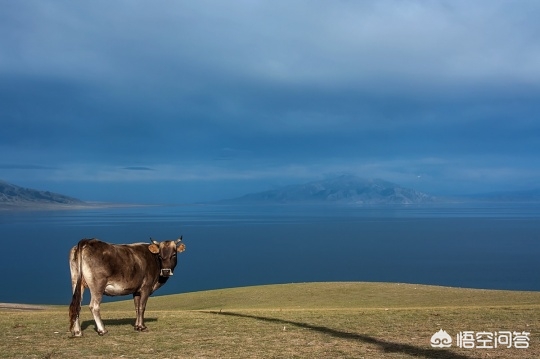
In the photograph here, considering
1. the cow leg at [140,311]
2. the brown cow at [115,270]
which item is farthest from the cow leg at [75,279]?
the cow leg at [140,311]

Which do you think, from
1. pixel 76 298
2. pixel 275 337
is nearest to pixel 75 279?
pixel 76 298

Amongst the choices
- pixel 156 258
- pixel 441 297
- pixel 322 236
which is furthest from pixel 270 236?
pixel 156 258

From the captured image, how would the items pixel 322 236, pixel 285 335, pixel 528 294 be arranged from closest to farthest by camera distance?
pixel 285 335, pixel 528 294, pixel 322 236

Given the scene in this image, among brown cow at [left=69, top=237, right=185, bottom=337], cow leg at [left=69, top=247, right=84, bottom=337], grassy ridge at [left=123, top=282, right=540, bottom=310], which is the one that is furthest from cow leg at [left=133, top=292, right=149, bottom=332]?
grassy ridge at [left=123, top=282, right=540, bottom=310]

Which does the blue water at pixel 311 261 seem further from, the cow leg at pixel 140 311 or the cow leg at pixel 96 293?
the cow leg at pixel 96 293

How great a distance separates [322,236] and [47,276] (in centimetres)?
9499

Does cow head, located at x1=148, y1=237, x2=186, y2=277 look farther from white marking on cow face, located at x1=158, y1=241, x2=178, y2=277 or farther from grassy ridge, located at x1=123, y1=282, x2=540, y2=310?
grassy ridge, located at x1=123, y1=282, x2=540, y2=310

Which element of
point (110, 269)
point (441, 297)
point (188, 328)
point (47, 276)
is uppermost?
point (110, 269)

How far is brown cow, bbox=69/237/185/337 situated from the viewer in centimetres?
1178

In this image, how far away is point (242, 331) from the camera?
1262 cm

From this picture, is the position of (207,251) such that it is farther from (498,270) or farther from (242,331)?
(242,331)

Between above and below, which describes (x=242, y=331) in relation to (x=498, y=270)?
above

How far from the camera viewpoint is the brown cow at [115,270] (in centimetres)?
1178

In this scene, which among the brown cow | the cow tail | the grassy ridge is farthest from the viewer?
the grassy ridge
